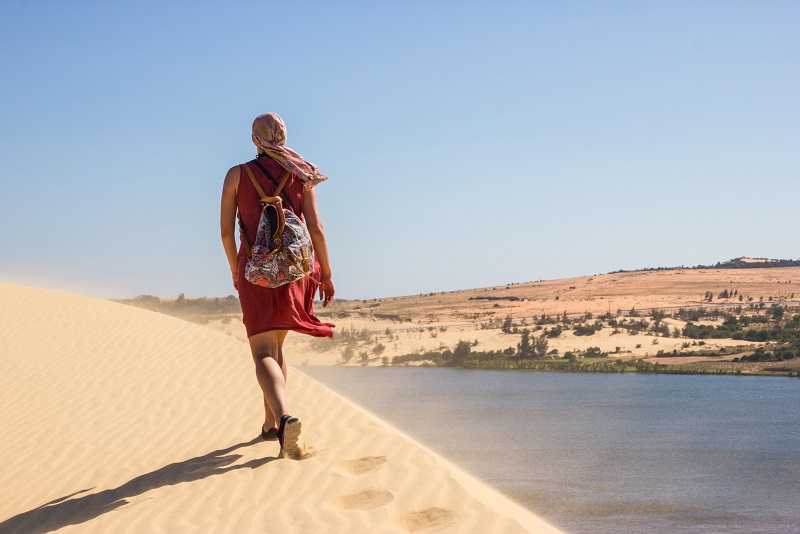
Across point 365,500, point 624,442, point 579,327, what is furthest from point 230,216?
point 579,327

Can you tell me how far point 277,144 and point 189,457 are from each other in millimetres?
2254

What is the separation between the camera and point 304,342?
77.8 feet

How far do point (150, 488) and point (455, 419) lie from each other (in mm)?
5448

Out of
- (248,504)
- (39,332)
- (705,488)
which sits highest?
(39,332)

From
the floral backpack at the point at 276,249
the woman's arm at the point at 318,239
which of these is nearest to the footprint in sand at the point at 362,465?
the woman's arm at the point at 318,239

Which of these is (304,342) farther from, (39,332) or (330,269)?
(330,269)

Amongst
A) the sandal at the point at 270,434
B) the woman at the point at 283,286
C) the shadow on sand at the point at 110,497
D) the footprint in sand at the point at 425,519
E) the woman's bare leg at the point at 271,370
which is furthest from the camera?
the sandal at the point at 270,434

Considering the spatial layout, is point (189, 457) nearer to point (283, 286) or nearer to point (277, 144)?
point (283, 286)

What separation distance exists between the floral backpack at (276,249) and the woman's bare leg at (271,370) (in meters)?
0.38

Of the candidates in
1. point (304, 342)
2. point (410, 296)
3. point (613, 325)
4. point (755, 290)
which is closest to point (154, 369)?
point (304, 342)

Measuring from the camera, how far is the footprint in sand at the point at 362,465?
5.48m

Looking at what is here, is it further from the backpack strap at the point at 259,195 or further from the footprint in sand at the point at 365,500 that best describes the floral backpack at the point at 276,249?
the footprint in sand at the point at 365,500

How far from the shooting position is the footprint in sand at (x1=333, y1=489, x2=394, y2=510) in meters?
4.81

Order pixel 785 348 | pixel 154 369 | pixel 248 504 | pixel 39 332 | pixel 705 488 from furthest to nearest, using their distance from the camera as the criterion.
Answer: pixel 785 348, pixel 39 332, pixel 154 369, pixel 705 488, pixel 248 504
